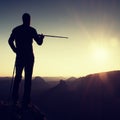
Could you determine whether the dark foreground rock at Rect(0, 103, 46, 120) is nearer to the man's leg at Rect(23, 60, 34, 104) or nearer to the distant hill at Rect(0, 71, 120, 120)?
the man's leg at Rect(23, 60, 34, 104)

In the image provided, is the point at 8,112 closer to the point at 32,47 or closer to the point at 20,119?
the point at 20,119

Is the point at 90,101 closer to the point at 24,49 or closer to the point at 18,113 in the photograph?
the point at 24,49

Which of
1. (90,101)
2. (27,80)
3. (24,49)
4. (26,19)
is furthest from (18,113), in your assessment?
(90,101)

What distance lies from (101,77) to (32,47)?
211 feet

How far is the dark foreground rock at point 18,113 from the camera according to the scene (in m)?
9.90

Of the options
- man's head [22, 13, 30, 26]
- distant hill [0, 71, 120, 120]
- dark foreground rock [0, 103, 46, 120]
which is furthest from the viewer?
distant hill [0, 71, 120, 120]

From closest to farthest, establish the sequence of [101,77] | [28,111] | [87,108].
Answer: [28,111] < [87,108] < [101,77]

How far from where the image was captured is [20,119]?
32.0 ft

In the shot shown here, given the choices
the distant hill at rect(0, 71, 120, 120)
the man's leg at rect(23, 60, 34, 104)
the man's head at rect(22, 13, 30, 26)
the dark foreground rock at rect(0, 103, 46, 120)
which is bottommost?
the distant hill at rect(0, 71, 120, 120)

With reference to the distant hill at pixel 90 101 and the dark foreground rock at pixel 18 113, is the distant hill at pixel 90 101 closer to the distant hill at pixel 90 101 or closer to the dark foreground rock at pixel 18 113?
the distant hill at pixel 90 101

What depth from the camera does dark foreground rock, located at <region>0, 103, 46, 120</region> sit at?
9.90 metres

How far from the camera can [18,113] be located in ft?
33.4

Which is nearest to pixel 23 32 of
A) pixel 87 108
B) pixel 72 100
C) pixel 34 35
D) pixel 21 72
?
pixel 34 35

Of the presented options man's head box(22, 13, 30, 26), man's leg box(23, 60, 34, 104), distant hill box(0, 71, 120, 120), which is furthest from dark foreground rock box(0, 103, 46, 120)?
distant hill box(0, 71, 120, 120)
